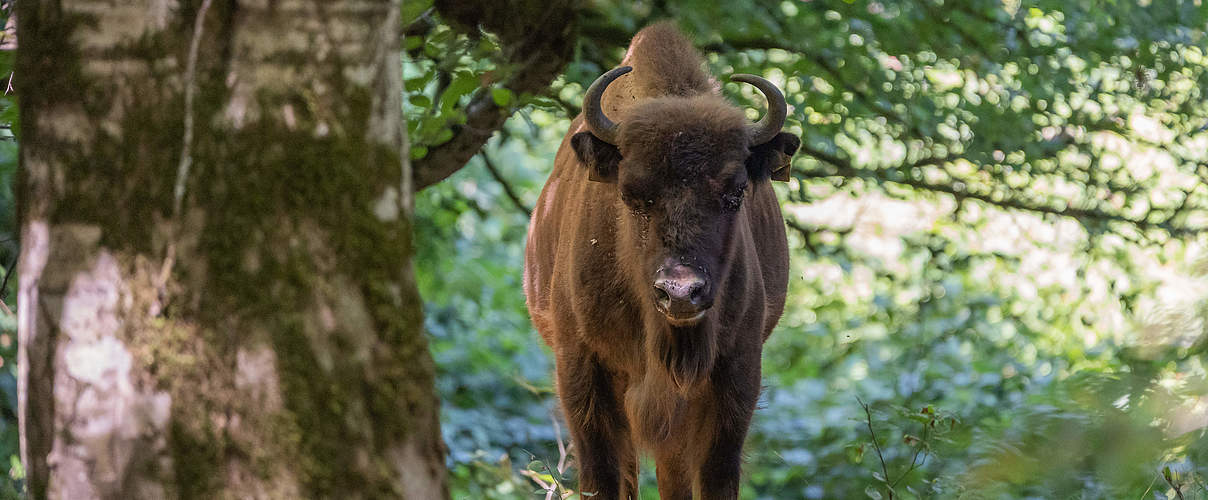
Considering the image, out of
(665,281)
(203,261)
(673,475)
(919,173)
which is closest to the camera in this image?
(203,261)

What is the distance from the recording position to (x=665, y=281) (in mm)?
3777

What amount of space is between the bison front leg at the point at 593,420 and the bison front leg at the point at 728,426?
40 centimetres

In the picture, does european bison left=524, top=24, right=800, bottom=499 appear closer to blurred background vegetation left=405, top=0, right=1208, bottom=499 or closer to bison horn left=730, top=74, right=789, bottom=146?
bison horn left=730, top=74, right=789, bottom=146

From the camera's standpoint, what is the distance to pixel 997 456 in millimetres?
1281

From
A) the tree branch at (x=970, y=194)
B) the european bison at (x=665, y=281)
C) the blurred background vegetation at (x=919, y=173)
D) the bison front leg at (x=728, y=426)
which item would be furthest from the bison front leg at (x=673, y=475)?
the tree branch at (x=970, y=194)

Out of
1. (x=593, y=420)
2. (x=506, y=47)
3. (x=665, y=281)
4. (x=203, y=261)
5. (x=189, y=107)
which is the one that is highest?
(x=189, y=107)

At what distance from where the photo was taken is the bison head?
3848 mm

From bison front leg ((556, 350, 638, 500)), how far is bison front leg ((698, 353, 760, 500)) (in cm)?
40

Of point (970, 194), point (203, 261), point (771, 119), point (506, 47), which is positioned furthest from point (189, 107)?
point (970, 194)

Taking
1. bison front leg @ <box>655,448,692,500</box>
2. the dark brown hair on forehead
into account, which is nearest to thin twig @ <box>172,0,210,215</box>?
the dark brown hair on forehead

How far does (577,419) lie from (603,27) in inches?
110

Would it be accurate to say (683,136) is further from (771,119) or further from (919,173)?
(919,173)

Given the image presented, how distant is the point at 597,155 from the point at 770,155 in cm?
74

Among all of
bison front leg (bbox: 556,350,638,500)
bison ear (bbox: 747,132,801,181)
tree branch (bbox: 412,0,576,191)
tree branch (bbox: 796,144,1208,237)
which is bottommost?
tree branch (bbox: 796,144,1208,237)
